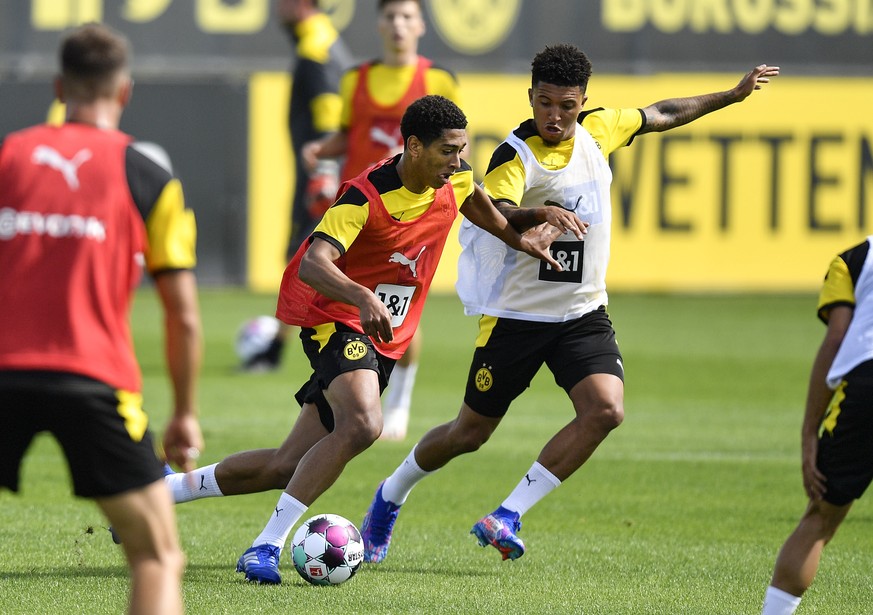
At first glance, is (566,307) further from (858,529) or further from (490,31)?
(490,31)

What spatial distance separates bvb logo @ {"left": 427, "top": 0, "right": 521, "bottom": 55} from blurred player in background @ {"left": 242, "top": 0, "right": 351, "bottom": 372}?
8638mm

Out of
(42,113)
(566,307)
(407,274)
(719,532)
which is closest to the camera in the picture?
(407,274)

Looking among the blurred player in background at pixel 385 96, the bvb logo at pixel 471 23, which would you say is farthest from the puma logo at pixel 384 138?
the bvb logo at pixel 471 23

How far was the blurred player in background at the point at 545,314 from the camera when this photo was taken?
6.68 meters

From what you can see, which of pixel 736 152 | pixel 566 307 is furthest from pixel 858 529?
pixel 736 152

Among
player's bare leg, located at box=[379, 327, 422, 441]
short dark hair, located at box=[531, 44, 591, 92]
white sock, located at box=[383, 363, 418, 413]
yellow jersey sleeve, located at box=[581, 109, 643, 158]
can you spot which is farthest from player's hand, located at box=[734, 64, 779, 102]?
white sock, located at box=[383, 363, 418, 413]

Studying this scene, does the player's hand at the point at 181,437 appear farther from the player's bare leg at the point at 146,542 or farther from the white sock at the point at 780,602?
the white sock at the point at 780,602

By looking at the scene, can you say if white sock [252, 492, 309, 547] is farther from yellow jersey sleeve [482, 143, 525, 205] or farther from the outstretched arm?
the outstretched arm

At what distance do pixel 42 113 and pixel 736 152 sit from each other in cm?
976

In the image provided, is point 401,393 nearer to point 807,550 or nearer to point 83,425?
point 807,550

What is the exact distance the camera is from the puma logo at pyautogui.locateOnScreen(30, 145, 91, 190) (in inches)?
159

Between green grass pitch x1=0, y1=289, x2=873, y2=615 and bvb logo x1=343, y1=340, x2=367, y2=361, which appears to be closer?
green grass pitch x1=0, y1=289, x2=873, y2=615

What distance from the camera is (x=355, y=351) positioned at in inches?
247

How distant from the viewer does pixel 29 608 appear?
5.54m
